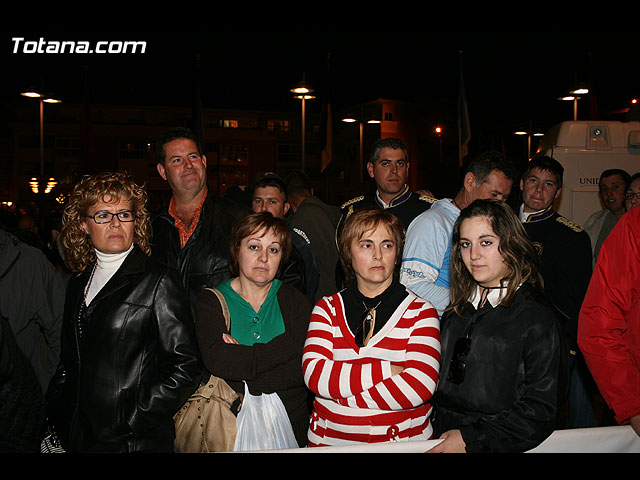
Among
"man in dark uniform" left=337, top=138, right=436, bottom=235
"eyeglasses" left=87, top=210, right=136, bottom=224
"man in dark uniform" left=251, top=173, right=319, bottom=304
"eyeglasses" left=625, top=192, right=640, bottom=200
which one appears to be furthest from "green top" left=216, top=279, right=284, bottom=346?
"eyeglasses" left=625, top=192, right=640, bottom=200

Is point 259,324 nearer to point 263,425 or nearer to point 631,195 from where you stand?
point 263,425

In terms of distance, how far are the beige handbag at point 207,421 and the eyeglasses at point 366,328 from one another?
81 cm

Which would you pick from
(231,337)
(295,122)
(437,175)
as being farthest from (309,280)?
(295,122)

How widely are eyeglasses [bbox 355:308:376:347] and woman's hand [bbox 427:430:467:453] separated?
2.01 feet

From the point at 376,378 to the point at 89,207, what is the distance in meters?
1.83

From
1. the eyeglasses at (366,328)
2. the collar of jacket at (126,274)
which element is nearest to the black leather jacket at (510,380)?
the eyeglasses at (366,328)

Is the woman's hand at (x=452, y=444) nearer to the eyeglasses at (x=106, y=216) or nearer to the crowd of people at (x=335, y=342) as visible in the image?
the crowd of people at (x=335, y=342)

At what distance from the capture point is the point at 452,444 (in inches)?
95.6

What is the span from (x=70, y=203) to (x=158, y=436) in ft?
4.63

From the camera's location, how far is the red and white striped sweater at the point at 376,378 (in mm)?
2615

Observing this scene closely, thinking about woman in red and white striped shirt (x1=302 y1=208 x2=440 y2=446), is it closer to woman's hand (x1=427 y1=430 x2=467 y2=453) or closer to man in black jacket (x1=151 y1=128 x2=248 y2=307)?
woman's hand (x1=427 y1=430 x2=467 y2=453)

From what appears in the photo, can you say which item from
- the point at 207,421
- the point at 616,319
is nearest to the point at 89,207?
the point at 207,421

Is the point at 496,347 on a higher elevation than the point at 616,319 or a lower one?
lower

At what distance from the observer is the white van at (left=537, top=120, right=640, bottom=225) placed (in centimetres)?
672
